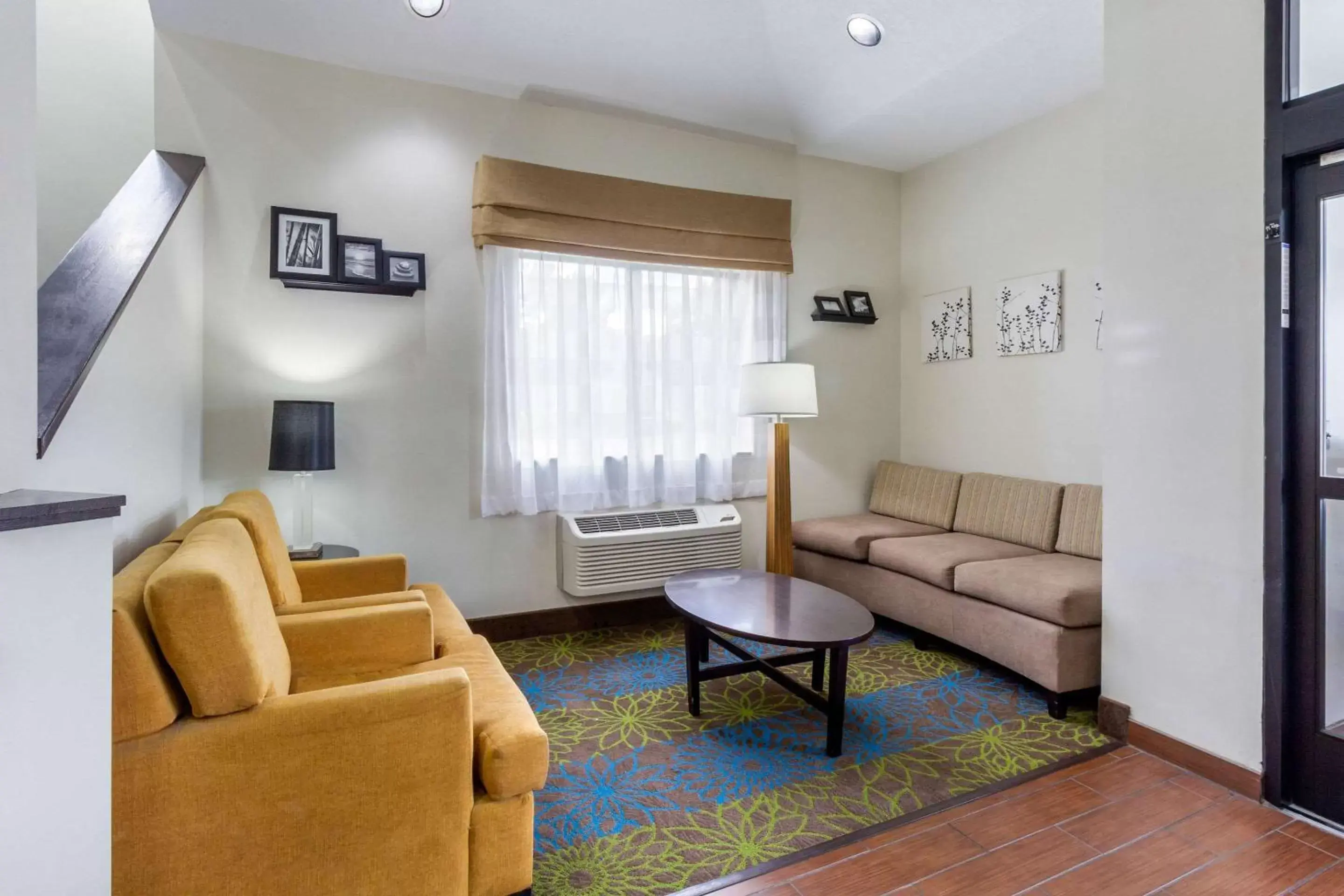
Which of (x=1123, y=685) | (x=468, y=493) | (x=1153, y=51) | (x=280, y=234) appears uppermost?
(x=1153, y=51)

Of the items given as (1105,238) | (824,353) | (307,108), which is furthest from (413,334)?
(1105,238)

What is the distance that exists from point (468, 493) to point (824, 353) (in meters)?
2.49

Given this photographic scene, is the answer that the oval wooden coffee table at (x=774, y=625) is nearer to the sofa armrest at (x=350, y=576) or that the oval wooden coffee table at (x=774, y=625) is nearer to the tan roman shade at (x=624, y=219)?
the sofa armrest at (x=350, y=576)

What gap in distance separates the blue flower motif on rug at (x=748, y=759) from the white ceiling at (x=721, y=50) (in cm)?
317

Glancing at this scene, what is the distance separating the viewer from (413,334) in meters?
3.52

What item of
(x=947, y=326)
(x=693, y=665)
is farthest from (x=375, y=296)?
(x=947, y=326)

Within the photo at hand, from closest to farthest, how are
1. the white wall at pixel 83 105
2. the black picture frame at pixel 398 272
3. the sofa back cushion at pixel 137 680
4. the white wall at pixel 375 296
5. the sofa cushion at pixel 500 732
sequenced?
the sofa back cushion at pixel 137 680 < the sofa cushion at pixel 500 732 < the white wall at pixel 375 296 < the white wall at pixel 83 105 < the black picture frame at pixel 398 272

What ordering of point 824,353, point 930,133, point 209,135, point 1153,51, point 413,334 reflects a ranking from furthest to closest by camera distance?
point 824,353 < point 930,133 < point 413,334 < point 209,135 < point 1153,51

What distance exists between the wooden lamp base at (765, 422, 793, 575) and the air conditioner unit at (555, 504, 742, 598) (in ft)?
1.00

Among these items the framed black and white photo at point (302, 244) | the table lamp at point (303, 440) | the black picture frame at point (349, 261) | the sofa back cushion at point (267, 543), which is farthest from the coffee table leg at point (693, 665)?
the framed black and white photo at point (302, 244)

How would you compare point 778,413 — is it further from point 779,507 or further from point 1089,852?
point 1089,852

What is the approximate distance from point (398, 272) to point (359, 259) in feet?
0.60

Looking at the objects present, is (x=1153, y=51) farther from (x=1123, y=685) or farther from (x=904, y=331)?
(x=904, y=331)

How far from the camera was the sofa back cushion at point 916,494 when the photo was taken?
4172 mm
